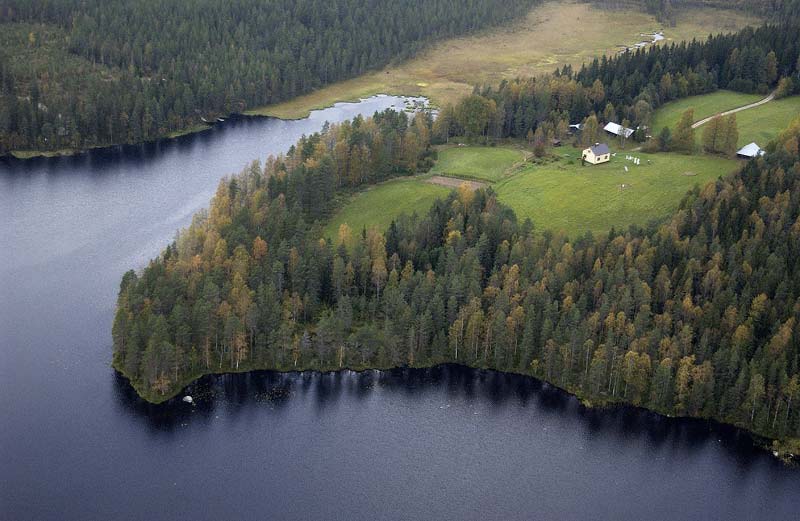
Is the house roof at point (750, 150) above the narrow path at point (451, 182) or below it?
above

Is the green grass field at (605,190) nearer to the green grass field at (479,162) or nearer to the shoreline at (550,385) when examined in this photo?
the green grass field at (479,162)

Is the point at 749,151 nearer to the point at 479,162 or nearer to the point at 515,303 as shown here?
the point at 479,162

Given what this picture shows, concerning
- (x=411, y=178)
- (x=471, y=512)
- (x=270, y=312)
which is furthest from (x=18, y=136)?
(x=471, y=512)

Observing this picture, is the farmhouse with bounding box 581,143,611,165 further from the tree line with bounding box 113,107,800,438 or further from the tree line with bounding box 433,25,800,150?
the tree line with bounding box 113,107,800,438

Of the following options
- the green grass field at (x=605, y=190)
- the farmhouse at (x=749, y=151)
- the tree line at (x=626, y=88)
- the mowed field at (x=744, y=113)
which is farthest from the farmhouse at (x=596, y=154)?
the farmhouse at (x=749, y=151)

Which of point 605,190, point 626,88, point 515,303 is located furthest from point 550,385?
point 626,88

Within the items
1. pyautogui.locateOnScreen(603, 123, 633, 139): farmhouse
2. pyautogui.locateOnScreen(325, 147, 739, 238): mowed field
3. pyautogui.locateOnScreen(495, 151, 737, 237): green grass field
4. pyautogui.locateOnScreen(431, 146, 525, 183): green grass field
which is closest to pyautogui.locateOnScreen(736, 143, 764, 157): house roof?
pyautogui.locateOnScreen(325, 147, 739, 238): mowed field
